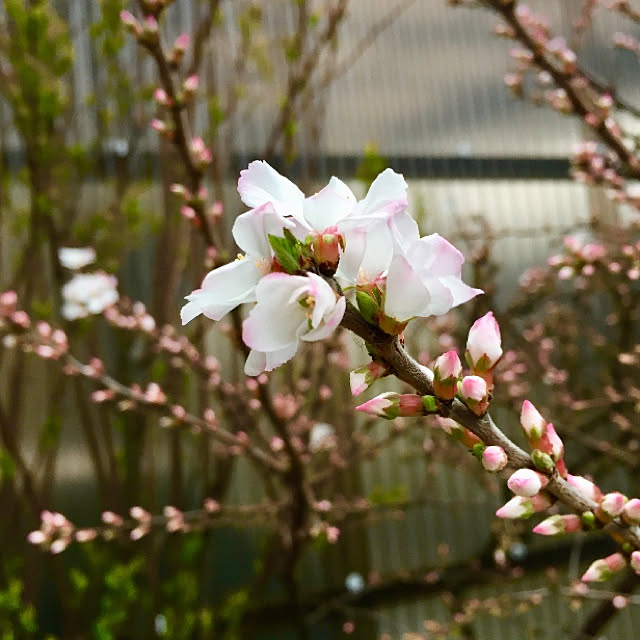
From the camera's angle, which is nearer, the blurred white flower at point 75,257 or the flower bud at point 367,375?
the flower bud at point 367,375

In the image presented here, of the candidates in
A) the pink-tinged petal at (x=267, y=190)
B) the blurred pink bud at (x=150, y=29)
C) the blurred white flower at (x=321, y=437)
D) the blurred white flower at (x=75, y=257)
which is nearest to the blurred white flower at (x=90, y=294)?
the blurred white flower at (x=75, y=257)

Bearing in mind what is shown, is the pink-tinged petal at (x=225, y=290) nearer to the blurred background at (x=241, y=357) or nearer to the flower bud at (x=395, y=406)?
the flower bud at (x=395, y=406)

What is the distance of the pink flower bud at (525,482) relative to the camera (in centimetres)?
26

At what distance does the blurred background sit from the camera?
1300mm

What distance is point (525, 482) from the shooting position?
265 millimetres

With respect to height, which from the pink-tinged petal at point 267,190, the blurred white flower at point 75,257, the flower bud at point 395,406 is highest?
the blurred white flower at point 75,257

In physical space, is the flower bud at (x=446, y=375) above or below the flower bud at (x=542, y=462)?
above

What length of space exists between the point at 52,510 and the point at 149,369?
33 centimetres

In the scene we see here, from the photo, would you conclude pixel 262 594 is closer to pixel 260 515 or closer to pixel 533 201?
pixel 260 515

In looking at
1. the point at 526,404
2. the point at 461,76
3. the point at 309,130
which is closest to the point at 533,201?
the point at 461,76

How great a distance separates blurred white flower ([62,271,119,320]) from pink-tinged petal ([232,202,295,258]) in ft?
3.09

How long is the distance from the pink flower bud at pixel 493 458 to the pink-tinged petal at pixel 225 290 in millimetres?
101

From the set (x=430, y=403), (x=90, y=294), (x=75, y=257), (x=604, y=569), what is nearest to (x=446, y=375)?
(x=430, y=403)

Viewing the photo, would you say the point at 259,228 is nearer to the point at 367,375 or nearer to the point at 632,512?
the point at 367,375
